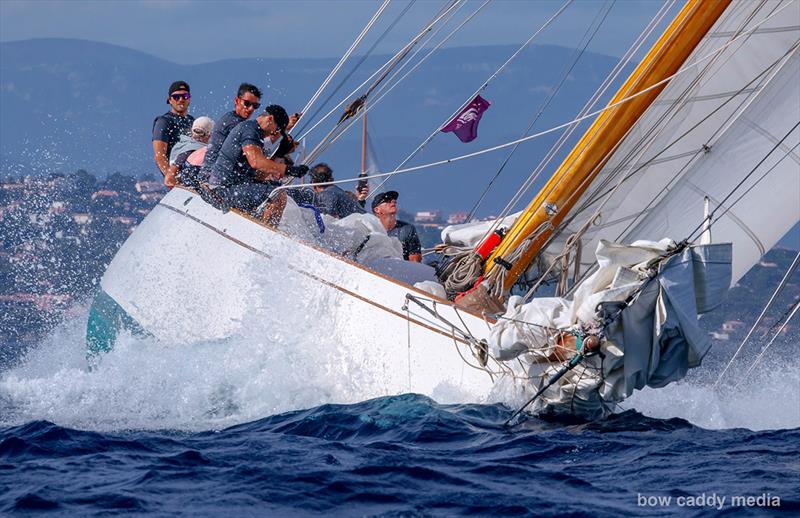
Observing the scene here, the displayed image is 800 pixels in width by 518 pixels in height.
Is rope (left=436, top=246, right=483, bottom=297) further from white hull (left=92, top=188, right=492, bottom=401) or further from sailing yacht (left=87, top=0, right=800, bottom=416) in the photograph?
white hull (left=92, top=188, right=492, bottom=401)

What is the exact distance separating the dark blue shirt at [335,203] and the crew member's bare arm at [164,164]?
1.10m

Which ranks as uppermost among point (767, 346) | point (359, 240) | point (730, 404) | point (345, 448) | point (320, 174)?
point (320, 174)

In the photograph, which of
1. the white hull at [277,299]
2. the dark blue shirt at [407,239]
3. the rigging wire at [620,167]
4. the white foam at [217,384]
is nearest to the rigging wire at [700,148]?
the rigging wire at [620,167]

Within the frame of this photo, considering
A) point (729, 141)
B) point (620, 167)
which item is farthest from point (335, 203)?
point (729, 141)

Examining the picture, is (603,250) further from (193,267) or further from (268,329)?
(193,267)

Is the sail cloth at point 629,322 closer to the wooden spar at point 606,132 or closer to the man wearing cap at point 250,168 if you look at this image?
the wooden spar at point 606,132

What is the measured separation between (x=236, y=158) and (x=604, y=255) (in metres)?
3.11

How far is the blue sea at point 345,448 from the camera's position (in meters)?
6.03

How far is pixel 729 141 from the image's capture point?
8656 mm

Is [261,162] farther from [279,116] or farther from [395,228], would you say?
[395,228]

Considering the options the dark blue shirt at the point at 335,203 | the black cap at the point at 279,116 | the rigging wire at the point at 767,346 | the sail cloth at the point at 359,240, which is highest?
the black cap at the point at 279,116

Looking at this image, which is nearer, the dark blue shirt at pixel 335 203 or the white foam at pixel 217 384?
the white foam at pixel 217 384

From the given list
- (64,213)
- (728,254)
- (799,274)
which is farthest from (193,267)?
(799,274)

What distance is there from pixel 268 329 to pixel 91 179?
54.5 meters
